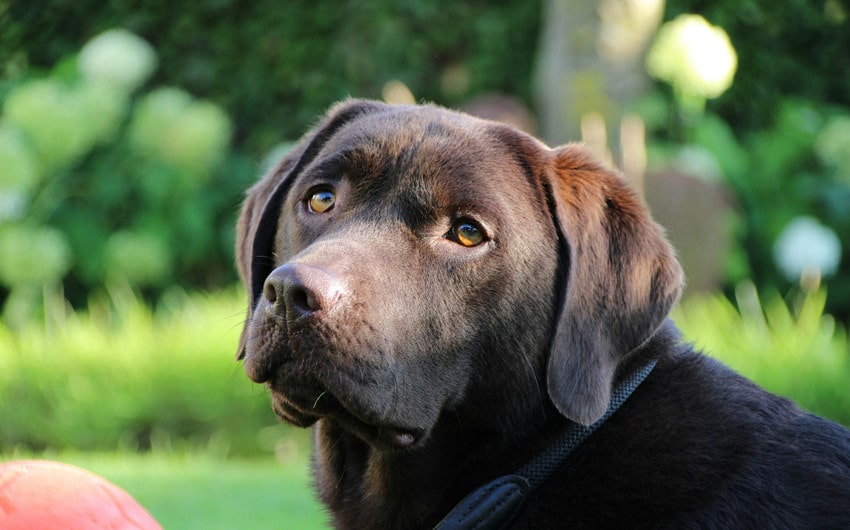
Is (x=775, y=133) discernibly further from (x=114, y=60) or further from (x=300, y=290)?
(x=300, y=290)

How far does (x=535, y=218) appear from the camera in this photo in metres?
3.14

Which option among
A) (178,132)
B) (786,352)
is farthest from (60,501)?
(178,132)

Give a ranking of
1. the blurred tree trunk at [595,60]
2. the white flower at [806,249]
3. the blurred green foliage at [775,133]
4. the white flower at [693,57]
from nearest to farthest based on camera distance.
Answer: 1. the blurred tree trunk at [595,60]
2. the white flower at [693,57]
3. the white flower at [806,249]
4. the blurred green foliage at [775,133]

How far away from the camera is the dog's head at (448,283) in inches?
111

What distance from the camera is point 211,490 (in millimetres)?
5820

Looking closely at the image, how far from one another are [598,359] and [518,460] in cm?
36

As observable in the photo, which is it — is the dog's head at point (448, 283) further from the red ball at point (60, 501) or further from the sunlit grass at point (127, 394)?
the sunlit grass at point (127, 394)

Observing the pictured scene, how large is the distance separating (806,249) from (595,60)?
7.30ft

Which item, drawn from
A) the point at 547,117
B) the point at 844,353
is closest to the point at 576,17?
the point at 547,117

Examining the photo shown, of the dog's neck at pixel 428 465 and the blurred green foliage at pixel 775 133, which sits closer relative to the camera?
the dog's neck at pixel 428 465

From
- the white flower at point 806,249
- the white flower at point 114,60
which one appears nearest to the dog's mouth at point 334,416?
the white flower at point 806,249

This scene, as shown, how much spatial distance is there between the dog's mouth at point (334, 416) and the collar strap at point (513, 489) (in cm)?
22

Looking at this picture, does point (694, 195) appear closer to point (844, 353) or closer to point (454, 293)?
point (844, 353)

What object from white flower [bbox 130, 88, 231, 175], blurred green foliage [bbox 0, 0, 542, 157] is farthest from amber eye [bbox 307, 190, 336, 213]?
blurred green foliage [bbox 0, 0, 542, 157]
